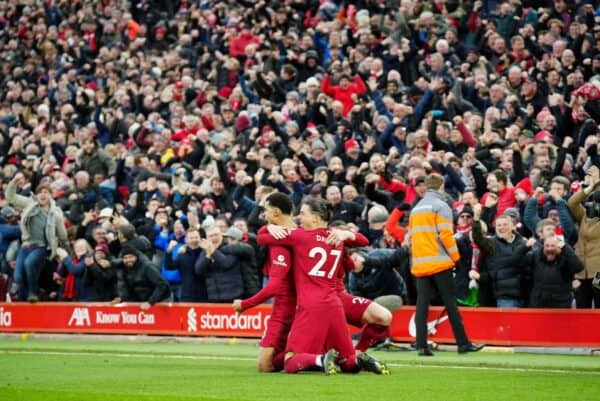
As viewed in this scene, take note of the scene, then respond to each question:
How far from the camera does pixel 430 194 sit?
16.4 m

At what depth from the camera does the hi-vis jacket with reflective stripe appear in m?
16.2

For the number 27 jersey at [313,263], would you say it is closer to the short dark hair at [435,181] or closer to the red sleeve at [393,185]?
the short dark hair at [435,181]

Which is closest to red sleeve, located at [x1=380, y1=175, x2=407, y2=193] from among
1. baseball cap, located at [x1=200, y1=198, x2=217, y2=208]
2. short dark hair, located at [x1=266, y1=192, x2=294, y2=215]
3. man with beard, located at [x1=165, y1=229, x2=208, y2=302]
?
man with beard, located at [x1=165, y1=229, x2=208, y2=302]

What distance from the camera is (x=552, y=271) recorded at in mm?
17078

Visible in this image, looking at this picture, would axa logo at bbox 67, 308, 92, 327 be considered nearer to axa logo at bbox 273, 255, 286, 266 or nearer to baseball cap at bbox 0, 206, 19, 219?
baseball cap at bbox 0, 206, 19, 219

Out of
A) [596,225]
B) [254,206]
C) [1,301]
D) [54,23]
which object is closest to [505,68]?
[254,206]

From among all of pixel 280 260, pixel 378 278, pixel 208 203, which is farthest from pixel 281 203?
pixel 208 203

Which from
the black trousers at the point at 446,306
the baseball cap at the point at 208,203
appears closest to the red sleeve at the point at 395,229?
the black trousers at the point at 446,306

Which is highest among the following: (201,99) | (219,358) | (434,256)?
(201,99)

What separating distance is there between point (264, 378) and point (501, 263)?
5.68m

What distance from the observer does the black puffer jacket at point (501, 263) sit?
56.5 ft

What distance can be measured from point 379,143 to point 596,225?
233 inches

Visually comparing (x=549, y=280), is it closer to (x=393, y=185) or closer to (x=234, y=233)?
(x=393, y=185)

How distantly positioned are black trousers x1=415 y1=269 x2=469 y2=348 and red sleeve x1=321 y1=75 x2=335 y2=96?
9321mm
